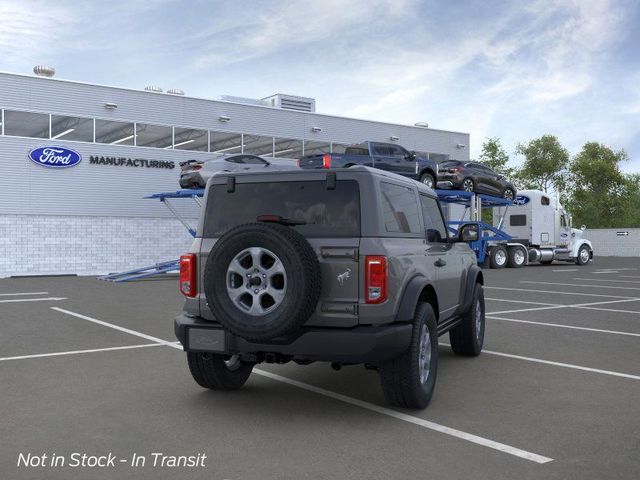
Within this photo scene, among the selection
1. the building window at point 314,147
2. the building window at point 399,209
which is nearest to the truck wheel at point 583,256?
the building window at point 314,147

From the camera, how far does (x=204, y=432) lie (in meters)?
4.84

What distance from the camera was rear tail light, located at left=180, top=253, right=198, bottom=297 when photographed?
555 centimetres

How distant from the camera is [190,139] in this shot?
2933 centimetres

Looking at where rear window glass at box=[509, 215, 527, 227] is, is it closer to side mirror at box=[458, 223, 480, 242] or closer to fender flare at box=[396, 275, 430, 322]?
side mirror at box=[458, 223, 480, 242]

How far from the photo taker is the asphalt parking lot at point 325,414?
4156 millimetres

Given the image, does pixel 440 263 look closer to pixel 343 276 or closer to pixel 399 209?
pixel 399 209

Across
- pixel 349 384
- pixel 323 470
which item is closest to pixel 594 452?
pixel 323 470

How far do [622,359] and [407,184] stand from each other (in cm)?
350

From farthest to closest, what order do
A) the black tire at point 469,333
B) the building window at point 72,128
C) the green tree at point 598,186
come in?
the green tree at point 598,186
the building window at point 72,128
the black tire at point 469,333

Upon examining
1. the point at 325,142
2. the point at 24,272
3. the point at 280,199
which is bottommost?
the point at 24,272

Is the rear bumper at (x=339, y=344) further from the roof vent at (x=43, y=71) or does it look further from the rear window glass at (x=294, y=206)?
→ the roof vent at (x=43, y=71)

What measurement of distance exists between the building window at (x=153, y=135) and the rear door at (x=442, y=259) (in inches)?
893

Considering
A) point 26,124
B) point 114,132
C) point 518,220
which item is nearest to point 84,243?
point 114,132

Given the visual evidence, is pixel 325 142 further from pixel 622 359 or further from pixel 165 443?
pixel 165 443
